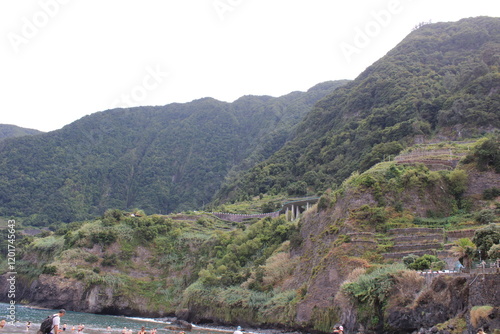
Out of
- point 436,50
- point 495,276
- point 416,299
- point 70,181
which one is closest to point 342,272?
point 416,299

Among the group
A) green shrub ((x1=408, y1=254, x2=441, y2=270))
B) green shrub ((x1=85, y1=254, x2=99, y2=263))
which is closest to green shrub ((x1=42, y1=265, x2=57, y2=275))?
green shrub ((x1=85, y1=254, x2=99, y2=263))

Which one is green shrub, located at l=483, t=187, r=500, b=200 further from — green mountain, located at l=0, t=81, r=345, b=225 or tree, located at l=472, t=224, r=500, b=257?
green mountain, located at l=0, t=81, r=345, b=225

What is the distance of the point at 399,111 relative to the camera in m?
96.4

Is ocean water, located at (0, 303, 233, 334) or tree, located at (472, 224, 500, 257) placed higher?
tree, located at (472, 224, 500, 257)

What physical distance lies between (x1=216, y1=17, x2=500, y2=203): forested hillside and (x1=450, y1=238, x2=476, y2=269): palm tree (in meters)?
40.6

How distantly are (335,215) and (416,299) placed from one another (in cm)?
1856

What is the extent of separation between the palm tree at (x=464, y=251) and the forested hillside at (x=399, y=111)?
40616mm

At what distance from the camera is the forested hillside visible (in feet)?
271

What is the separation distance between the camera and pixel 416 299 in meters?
35.6

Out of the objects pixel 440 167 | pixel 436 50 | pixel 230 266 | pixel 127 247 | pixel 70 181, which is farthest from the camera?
pixel 70 181

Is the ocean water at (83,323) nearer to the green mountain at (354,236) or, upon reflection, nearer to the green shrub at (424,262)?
the green mountain at (354,236)

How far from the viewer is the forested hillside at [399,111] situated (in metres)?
82.6

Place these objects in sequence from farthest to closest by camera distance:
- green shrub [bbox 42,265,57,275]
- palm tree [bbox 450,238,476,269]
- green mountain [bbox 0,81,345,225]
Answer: green mountain [bbox 0,81,345,225], green shrub [bbox 42,265,57,275], palm tree [bbox 450,238,476,269]

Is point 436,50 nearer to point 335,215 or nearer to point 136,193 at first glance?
point 335,215
